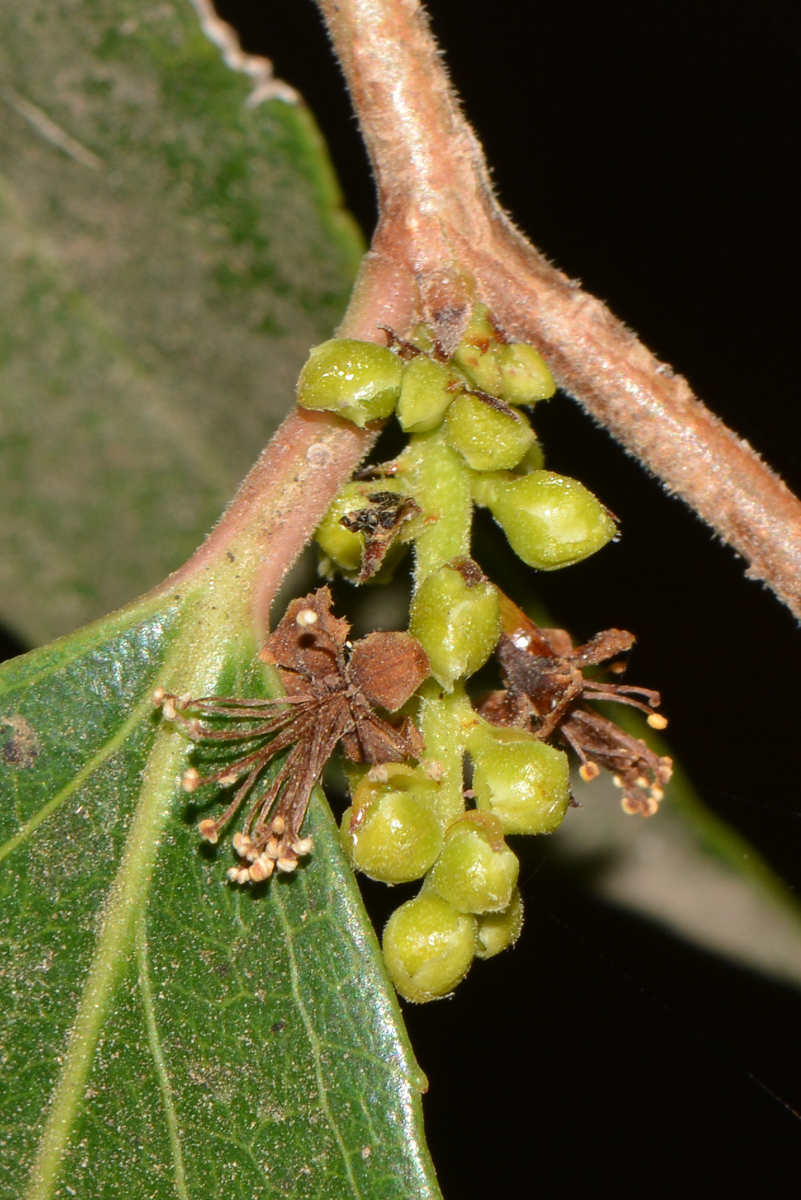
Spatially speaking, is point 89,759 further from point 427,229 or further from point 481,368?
point 427,229

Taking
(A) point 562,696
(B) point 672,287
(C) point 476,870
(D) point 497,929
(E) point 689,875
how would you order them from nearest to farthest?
(C) point 476,870, (D) point 497,929, (A) point 562,696, (B) point 672,287, (E) point 689,875

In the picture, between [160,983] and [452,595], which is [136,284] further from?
[160,983]

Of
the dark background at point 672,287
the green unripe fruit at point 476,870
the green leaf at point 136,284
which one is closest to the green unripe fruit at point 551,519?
the green unripe fruit at point 476,870

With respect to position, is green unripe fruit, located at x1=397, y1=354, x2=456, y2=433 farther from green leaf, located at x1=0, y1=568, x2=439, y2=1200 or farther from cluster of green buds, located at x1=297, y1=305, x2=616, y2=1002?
green leaf, located at x1=0, y1=568, x2=439, y2=1200

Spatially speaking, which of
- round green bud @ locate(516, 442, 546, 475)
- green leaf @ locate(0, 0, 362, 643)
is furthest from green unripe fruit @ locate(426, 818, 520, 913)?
green leaf @ locate(0, 0, 362, 643)

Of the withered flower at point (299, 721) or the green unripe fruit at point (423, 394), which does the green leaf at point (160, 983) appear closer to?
the withered flower at point (299, 721)

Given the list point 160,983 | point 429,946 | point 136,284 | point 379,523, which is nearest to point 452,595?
point 379,523
